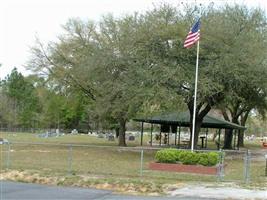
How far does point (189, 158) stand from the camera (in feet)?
74.3

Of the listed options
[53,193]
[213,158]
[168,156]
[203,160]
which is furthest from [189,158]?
[53,193]

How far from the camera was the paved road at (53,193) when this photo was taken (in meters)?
13.7

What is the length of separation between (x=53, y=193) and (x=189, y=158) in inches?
369

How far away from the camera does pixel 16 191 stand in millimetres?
14555

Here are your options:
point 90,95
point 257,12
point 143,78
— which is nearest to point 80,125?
point 90,95

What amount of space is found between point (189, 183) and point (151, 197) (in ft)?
11.4

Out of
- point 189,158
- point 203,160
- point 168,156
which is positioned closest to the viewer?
point 203,160

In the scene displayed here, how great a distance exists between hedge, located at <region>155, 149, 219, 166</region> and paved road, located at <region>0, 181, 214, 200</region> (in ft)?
25.1

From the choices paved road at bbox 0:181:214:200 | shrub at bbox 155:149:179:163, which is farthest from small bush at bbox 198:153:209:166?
paved road at bbox 0:181:214:200

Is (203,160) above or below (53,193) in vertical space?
above

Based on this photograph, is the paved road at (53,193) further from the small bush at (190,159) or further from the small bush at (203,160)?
the small bush at (203,160)

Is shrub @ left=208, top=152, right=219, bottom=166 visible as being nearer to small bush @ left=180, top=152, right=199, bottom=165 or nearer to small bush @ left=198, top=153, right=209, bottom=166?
small bush @ left=198, top=153, right=209, bottom=166

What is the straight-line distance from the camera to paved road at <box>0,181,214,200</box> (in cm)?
1367

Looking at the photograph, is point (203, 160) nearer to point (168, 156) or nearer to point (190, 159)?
point (190, 159)
